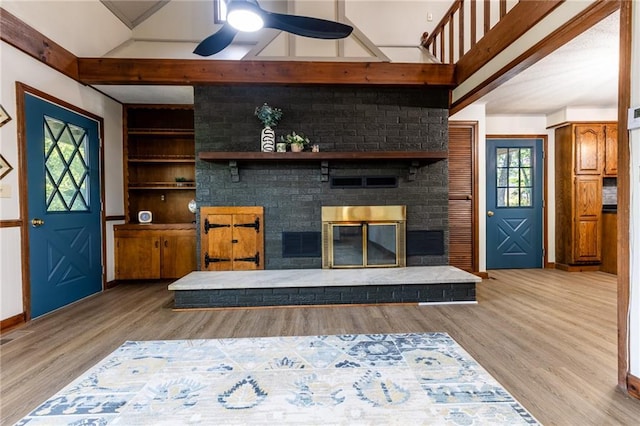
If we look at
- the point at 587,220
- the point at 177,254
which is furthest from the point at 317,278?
the point at 587,220

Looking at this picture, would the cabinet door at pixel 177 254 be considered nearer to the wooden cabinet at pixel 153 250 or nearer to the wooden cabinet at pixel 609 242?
the wooden cabinet at pixel 153 250

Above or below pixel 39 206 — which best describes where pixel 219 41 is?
above

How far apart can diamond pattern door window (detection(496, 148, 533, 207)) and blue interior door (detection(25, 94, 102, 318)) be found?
239 inches

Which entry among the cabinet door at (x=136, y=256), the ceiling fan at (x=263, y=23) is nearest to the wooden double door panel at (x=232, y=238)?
the cabinet door at (x=136, y=256)

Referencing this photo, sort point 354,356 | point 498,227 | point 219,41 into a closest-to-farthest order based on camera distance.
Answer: point 354,356
point 219,41
point 498,227

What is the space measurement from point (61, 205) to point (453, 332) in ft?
13.8

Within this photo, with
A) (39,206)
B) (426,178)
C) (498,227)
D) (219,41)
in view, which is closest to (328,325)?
(426,178)

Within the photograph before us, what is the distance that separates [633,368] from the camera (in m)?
1.67

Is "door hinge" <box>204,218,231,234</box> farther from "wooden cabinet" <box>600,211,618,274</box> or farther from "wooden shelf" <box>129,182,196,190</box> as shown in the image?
"wooden cabinet" <box>600,211,618,274</box>

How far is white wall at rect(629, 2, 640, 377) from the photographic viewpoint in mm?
1642

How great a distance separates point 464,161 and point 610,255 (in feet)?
9.02

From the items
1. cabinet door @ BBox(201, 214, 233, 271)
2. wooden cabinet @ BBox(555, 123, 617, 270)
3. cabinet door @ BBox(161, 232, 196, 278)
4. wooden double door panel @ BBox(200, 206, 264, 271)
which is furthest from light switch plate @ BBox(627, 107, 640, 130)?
cabinet door @ BBox(161, 232, 196, 278)

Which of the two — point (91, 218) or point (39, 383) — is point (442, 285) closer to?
point (39, 383)

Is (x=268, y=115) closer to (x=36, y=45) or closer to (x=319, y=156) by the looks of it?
(x=319, y=156)
